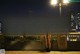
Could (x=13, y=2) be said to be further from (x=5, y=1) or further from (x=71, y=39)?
(x=71, y=39)

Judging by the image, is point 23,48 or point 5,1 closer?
point 23,48

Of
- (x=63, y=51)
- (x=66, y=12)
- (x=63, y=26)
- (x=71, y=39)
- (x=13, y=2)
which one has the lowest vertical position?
(x=63, y=51)

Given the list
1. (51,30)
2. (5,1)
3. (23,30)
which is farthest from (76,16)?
(5,1)

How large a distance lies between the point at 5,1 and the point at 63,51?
328 centimetres

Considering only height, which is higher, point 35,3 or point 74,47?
point 35,3

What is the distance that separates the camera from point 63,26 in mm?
6762

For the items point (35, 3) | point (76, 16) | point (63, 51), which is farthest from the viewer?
point (35, 3)

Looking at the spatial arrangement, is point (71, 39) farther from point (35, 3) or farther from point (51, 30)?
point (35, 3)

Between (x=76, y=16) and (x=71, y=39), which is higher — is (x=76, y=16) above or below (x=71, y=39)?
above

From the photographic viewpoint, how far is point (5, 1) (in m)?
6.91

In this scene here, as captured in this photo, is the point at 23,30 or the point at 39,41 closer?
the point at 39,41

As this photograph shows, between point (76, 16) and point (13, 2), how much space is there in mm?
2524

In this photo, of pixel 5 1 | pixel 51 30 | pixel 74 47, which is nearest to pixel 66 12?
pixel 51 30

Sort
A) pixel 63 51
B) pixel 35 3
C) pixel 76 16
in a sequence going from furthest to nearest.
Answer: pixel 35 3 < pixel 76 16 < pixel 63 51
